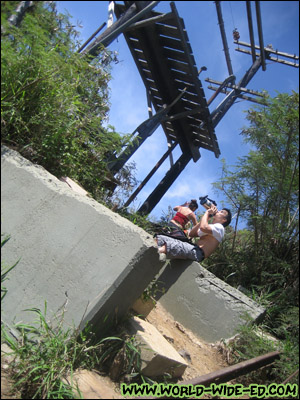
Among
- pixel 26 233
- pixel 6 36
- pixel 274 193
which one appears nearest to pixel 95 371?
pixel 26 233

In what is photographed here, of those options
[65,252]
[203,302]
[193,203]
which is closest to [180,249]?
[203,302]

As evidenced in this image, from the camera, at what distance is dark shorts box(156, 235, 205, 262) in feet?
18.2

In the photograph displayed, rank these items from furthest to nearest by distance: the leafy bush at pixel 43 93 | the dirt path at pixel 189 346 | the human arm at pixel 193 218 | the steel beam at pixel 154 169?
the steel beam at pixel 154 169, the human arm at pixel 193 218, the dirt path at pixel 189 346, the leafy bush at pixel 43 93

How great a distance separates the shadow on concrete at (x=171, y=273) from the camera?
579 centimetres

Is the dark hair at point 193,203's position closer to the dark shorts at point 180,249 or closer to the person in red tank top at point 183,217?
the person in red tank top at point 183,217

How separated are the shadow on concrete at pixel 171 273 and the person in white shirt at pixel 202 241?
16 centimetres

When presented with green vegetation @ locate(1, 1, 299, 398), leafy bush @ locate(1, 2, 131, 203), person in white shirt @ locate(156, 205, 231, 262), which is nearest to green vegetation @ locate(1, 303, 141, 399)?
green vegetation @ locate(1, 1, 299, 398)

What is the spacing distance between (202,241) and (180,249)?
53 cm

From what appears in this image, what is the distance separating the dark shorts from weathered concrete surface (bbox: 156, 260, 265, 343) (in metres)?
0.14

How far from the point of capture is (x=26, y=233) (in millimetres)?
3658

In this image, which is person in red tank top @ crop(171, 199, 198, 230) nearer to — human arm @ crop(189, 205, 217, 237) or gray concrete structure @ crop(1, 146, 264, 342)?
human arm @ crop(189, 205, 217, 237)

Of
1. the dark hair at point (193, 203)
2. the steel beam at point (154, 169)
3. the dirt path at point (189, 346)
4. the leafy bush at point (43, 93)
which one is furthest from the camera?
the steel beam at point (154, 169)

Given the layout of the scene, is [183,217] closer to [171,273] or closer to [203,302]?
[171,273]

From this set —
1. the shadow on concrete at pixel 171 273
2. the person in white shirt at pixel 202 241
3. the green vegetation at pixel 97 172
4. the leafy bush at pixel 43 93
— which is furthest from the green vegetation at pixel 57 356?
the shadow on concrete at pixel 171 273
